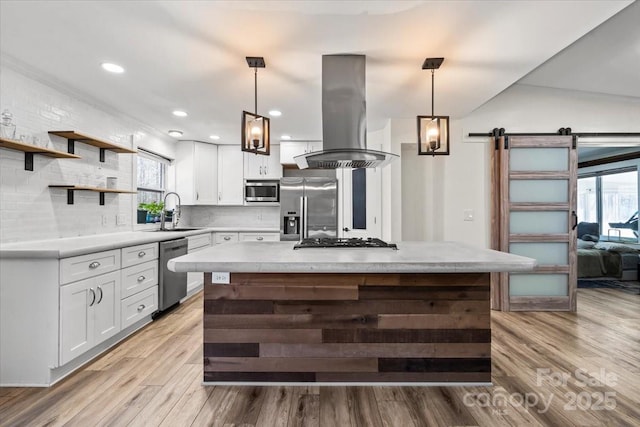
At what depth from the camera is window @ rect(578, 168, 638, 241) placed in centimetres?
629

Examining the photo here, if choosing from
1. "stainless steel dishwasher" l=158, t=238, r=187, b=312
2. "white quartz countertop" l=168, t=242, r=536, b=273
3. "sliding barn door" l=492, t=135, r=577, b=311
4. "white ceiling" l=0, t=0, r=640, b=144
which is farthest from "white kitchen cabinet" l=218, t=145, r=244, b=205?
"sliding barn door" l=492, t=135, r=577, b=311

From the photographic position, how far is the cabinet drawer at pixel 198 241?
414cm

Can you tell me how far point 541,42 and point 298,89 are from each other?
6.28ft

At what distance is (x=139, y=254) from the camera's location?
10.0 feet

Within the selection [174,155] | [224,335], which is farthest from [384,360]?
[174,155]

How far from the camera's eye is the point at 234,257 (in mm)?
1867

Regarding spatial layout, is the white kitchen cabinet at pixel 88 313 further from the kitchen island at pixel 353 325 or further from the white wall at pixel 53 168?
the kitchen island at pixel 353 325

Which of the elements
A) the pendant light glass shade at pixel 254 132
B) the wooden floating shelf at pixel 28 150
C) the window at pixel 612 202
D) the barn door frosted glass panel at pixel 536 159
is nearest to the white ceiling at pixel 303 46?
the pendant light glass shade at pixel 254 132

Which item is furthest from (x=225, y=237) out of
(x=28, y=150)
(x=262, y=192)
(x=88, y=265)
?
(x=28, y=150)

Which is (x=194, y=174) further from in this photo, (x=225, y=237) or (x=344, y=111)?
(x=344, y=111)

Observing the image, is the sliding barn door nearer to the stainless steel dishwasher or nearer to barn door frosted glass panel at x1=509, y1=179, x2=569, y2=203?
barn door frosted glass panel at x1=509, y1=179, x2=569, y2=203

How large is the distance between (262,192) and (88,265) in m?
3.03

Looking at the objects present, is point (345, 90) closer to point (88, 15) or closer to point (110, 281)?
point (88, 15)

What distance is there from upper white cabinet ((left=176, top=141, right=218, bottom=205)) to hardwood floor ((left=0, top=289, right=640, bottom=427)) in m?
2.83
